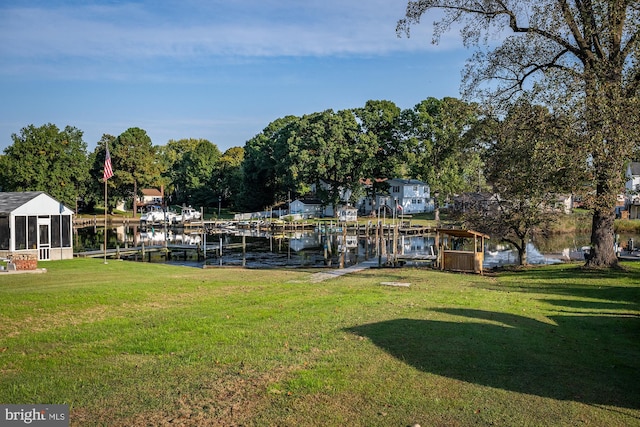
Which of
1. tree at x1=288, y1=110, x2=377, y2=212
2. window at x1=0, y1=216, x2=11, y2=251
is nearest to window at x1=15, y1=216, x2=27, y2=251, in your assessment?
window at x1=0, y1=216, x2=11, y2=251

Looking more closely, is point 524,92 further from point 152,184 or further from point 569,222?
point 152,184

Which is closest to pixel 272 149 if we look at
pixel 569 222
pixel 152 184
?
pixel 152 184

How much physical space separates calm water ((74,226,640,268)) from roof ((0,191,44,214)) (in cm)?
1548

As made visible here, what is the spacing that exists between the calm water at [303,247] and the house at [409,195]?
25668mm

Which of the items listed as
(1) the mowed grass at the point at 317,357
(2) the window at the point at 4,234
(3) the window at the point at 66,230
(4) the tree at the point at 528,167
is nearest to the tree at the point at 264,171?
(3) the window at the point at 66,230

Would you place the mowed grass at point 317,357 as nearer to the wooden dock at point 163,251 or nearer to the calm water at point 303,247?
the calm water at point 303,247

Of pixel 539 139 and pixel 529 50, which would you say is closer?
pixel 539 139

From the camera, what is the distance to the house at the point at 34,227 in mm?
29922

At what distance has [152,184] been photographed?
99.5 metres

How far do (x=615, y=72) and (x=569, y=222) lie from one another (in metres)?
54.5

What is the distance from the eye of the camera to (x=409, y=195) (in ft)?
322

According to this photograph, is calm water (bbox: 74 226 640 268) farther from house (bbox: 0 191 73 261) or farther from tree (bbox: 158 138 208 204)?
tree (bbox: 158 138 208 204)

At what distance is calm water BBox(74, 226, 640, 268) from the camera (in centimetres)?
4588

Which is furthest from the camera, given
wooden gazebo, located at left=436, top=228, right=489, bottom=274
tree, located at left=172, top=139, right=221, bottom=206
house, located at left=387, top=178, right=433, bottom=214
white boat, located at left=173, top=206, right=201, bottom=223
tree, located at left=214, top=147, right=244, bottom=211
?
tree, located at left=172, top=139, right=221, bottom=206
